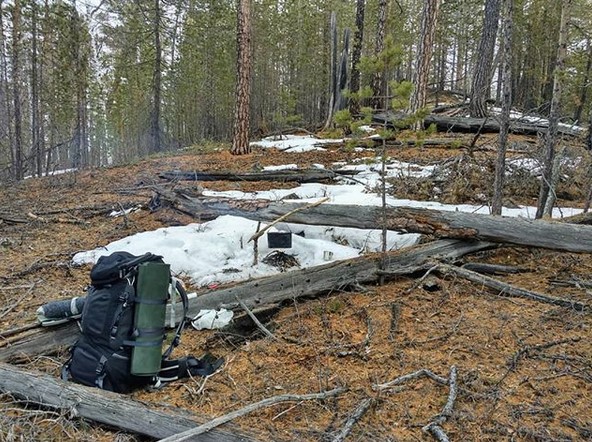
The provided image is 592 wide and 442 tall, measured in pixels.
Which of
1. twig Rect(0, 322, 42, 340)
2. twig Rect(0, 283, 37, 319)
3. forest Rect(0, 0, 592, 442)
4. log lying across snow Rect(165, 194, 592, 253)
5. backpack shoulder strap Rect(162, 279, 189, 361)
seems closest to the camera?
forest Rect(0, 0, 592, 442)

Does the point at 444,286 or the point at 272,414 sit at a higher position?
the point at 444,286

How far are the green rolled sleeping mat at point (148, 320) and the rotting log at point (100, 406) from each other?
12.4 inches

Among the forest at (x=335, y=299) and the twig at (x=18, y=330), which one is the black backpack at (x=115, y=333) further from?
the twig at (x=18, y=330)

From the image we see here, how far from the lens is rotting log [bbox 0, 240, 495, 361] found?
3.71 m

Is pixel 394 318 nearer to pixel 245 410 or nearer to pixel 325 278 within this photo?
pixel 325 278

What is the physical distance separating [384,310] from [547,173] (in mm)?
3160

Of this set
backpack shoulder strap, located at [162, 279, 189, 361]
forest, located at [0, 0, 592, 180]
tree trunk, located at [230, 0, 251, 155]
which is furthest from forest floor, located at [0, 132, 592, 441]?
forest, located at [0, 0, 592, 180]

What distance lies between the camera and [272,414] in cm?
241

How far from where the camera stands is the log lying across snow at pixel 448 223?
3.89 metres

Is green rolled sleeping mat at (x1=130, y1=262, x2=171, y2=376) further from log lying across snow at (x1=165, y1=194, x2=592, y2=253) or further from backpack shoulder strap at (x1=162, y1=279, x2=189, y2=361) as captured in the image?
log lying across snow at (x1=165, y1=194, x2=592, y2=253)

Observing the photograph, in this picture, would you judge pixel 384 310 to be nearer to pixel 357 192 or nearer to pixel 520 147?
pixel 357 192

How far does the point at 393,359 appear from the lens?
290 centimetres

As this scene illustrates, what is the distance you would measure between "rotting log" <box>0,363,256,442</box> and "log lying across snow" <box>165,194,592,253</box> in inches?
103

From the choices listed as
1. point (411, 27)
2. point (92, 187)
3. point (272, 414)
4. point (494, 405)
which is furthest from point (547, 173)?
→ point (411, 27)
